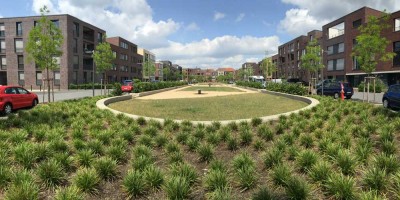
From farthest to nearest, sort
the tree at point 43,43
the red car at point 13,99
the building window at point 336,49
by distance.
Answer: the building window at point 336,49 < the tree at point 43,43 < the red car at point 13,99

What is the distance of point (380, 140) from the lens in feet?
24.3

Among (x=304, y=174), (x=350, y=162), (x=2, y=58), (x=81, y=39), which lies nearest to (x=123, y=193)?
(x=304, y=174)

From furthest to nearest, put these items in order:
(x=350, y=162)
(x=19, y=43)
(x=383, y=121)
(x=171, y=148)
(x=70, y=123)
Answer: (x=19, y=43) < (x=70, y=123) < (x=383, y=121) < (x=171, y=148) < (x=350, y=162)

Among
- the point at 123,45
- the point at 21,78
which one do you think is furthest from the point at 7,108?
the point at 123,45

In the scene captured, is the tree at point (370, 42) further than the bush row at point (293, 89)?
No

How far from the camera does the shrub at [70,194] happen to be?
4562 millimetres

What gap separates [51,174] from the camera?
5496 millimetres

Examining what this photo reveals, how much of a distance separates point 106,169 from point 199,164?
6.89 feet

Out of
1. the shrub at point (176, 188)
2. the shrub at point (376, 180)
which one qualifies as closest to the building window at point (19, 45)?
the shrub at point (176, 188)

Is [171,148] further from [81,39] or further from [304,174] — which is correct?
[81,39]

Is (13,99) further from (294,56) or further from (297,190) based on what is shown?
(294,56)

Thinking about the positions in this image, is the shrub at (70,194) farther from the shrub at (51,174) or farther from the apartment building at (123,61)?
the apartment building at (123,61)

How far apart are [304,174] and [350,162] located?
94 cm

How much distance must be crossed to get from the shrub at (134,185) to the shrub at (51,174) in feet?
4.37
